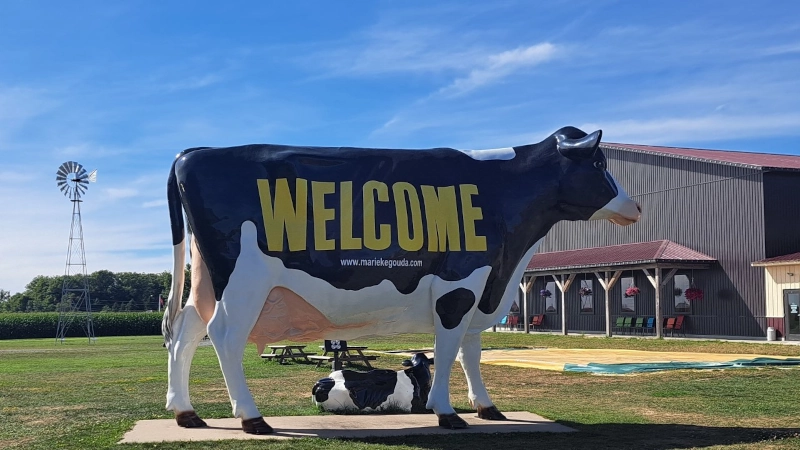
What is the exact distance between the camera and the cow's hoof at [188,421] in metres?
9.05

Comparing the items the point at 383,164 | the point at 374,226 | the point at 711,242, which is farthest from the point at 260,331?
the point at 711,242

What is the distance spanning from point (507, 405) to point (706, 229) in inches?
913

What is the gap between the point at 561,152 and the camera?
9539 millimetres

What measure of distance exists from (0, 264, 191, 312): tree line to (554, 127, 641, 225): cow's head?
3397 inches

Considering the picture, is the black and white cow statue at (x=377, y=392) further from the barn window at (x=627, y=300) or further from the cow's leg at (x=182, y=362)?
the barn window at (x=627, y=300)

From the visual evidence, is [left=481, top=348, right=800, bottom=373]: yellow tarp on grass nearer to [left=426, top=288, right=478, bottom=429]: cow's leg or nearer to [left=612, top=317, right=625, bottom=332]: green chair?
[left=426, top=288, right=478, bottom=429]: cow's leg

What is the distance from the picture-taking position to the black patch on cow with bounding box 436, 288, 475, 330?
870 centimetres

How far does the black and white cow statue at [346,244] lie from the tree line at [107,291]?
86.0 metres

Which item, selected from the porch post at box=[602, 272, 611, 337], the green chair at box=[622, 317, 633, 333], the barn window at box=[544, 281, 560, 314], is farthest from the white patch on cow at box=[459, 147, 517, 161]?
the barn window at box=[544, 281, 560, 314]

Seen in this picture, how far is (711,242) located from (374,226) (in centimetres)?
2641

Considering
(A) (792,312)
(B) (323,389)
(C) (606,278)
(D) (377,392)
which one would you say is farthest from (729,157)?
(B) (323,389)

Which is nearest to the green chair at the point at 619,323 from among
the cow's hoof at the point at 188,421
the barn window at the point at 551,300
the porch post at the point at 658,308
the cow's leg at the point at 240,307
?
the porch post at the point at 658,308

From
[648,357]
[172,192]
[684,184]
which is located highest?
[684,184]

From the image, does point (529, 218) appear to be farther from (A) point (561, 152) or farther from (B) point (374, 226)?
(B) point (374, 226)
